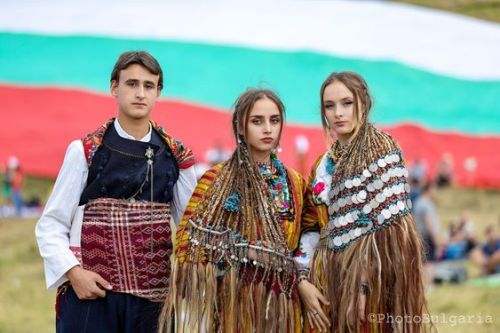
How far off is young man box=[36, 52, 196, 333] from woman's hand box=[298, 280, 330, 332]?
1.92ft

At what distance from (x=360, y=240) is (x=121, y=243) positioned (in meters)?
0.97

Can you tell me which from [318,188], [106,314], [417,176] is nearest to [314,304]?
[318,188]

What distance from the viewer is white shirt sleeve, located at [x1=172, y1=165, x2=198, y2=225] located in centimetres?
404

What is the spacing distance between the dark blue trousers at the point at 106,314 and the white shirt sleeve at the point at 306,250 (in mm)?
632

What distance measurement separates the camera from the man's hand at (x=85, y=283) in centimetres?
378

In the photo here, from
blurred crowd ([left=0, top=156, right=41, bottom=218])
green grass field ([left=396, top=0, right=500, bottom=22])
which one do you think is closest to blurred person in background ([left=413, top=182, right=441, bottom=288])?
blurred crowd ([left=0, top=156, right=41, bottom=218])

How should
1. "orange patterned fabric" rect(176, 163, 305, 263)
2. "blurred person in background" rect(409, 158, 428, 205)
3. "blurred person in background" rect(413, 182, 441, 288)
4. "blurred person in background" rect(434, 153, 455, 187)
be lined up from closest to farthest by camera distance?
"orange patterned fabric" rect(176, 163, 305, 263)
"blurred person in background" rect(413, 182, 441, 288)
"blurred person in background" rect(409, 158, 428, 205)
"blurred person in background" rect(434, 153, 455, 187)

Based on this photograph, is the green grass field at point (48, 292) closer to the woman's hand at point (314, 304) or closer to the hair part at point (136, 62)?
the woman's hand at point (314, 304)

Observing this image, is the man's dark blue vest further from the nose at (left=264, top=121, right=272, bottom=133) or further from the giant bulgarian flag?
the giant bulgarian flag

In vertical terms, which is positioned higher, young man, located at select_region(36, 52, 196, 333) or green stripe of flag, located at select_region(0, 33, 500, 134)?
green stripe of flag, located at select_region(0, 33, 500, 134)

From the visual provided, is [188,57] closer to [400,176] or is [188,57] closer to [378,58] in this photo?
[378,58]

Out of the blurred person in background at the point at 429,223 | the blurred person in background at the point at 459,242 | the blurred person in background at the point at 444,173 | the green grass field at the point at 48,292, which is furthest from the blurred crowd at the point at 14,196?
the blurred person in background at the point at 444,173

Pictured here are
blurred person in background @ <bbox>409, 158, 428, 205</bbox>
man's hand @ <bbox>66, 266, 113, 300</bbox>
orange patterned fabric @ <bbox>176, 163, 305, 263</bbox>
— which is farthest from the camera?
blurred person in background @ <bbox>409, 158, 428, 205</bbox>

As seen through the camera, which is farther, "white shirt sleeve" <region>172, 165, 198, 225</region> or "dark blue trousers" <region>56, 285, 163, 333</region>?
"white shirt sleeve" <region>172, 165, 198, 225</region>
